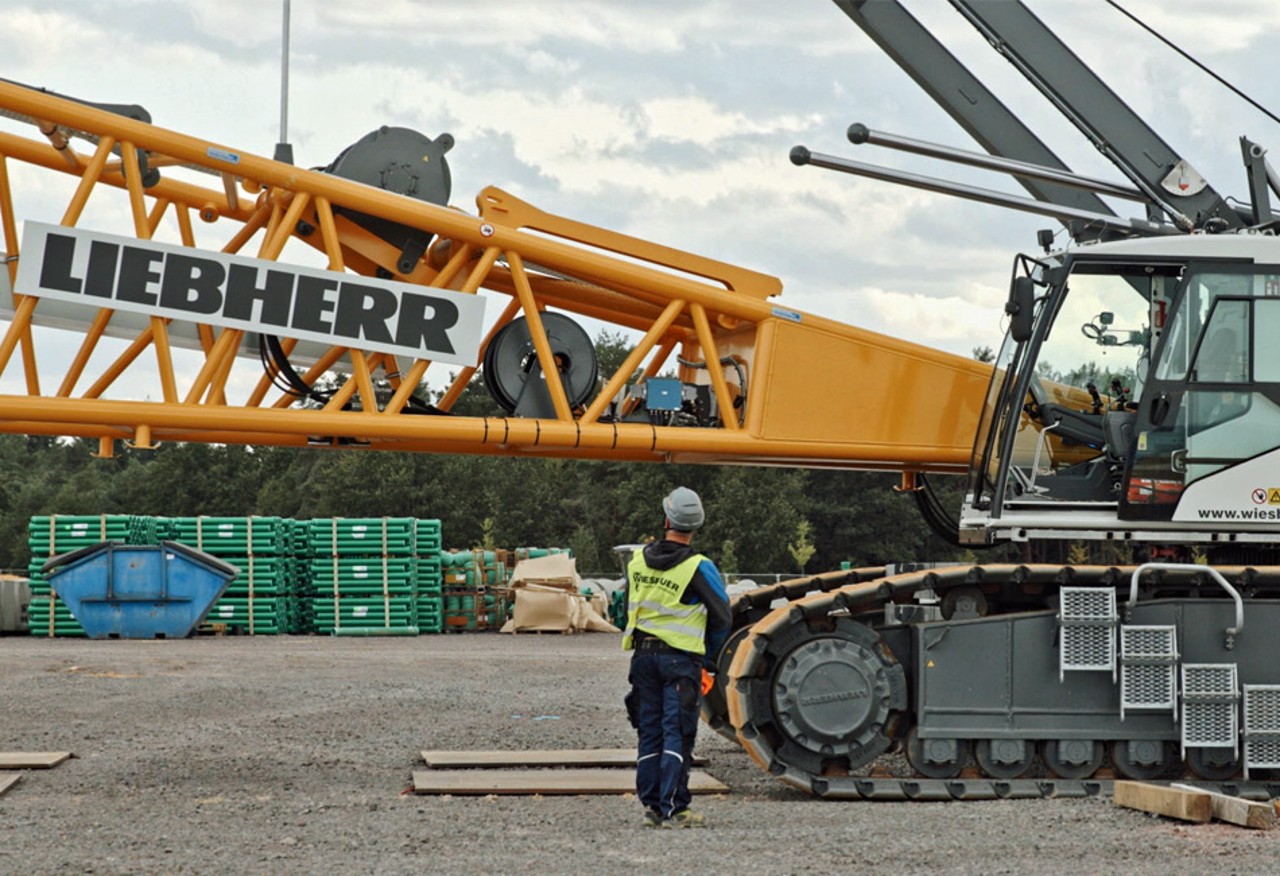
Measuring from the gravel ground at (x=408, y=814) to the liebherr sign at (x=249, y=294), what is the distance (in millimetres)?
2983

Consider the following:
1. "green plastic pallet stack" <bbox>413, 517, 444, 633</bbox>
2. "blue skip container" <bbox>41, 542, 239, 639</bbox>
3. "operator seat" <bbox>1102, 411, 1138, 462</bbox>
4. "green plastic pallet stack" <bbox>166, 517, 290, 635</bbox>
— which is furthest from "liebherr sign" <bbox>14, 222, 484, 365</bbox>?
"green plastic pallet stack" <bbox>413, 517, 444, 633</bbox>

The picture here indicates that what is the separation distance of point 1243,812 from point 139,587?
23.7 metres

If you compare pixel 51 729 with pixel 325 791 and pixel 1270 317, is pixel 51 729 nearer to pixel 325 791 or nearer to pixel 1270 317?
pixel 325 791

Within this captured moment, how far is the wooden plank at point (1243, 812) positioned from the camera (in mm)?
9406

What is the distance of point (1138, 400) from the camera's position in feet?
37.0

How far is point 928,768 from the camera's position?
36.4ft

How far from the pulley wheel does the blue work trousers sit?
7.54 ft

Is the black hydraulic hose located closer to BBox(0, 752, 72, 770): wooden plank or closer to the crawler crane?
the crawler crane

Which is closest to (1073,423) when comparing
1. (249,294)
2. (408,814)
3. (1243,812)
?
(1243,812)

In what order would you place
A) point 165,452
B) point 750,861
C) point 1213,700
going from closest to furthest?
point 750,861 → point 1213,700 → point 165,452

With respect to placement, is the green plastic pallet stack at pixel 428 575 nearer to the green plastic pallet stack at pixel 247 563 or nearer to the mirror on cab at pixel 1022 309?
the green plastic pallet stack at pixel 247 563

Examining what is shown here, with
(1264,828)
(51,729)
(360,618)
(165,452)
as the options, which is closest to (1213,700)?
(1264,828)

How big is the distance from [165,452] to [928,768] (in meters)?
69.3

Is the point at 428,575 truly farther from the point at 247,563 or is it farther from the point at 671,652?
the point at 671,652
